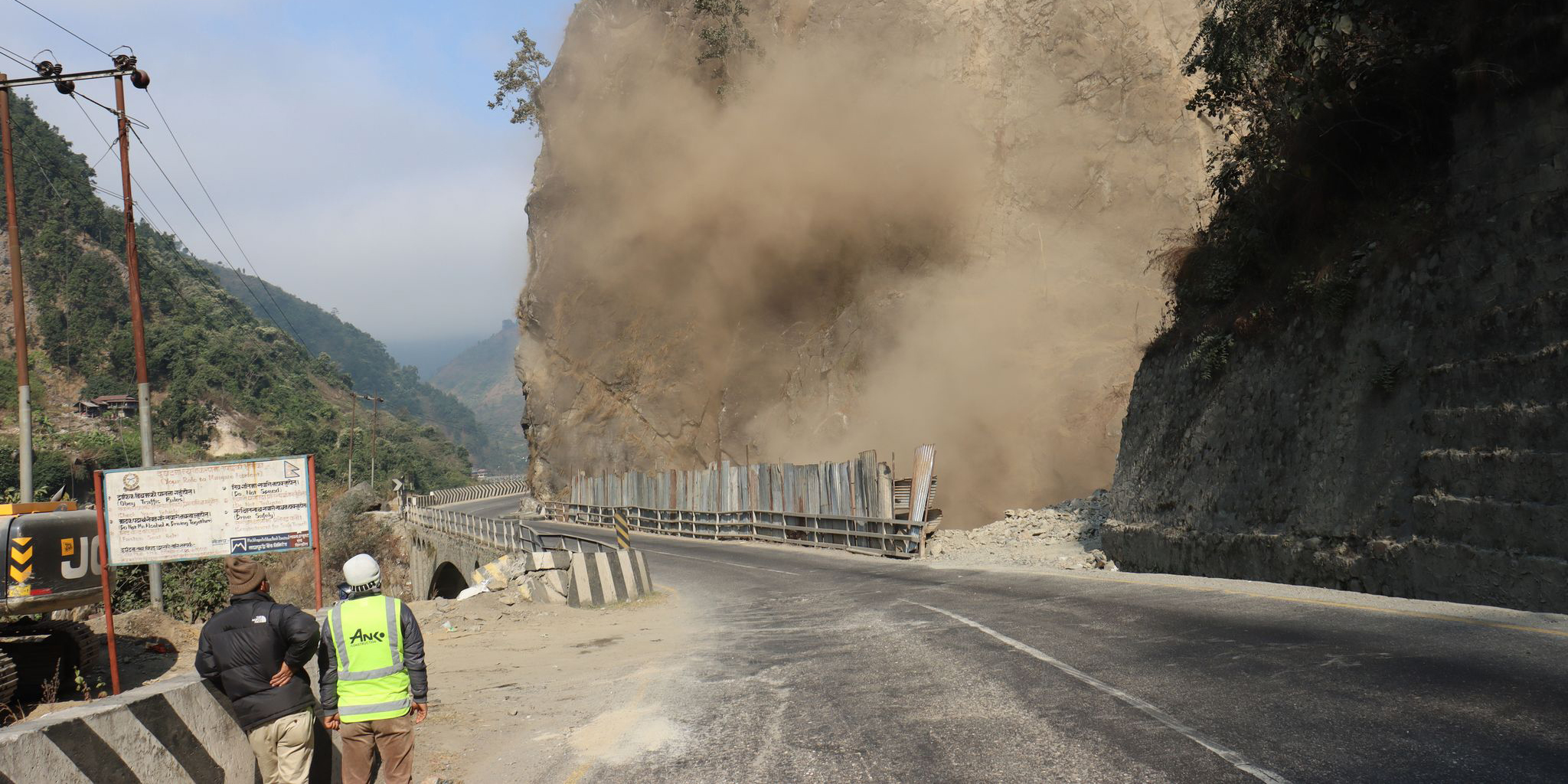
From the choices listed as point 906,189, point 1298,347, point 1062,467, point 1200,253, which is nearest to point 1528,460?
point 1298,347

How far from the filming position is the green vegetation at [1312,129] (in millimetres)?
12797

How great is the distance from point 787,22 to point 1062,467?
32905 mm

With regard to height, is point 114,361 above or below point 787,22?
below

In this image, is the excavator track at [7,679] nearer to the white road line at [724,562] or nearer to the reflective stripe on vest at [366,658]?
the reflective stripe on vest at [366,658]

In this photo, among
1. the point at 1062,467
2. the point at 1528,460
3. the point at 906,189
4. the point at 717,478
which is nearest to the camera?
the point at 1528,460

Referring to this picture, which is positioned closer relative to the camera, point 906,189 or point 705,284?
point 906,189

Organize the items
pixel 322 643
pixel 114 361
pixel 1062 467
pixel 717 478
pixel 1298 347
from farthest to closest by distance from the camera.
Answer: pixel 114 361, pixel 717 478, pixel 1062 467, pixel 1298 347, pixel 322 643

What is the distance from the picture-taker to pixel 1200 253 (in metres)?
18.8

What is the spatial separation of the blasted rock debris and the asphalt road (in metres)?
7.33

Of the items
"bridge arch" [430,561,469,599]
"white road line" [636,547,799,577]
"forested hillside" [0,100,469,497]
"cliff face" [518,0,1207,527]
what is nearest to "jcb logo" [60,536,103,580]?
"white road line" [636,547,799,577]

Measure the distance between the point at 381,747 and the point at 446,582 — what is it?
4321 centimetres

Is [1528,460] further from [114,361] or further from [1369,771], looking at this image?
[114,361]

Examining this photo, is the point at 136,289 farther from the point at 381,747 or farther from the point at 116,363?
the point at 116,363

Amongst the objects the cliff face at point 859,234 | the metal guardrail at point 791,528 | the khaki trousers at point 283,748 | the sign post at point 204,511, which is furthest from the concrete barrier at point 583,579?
the cliff face at point 859,234
